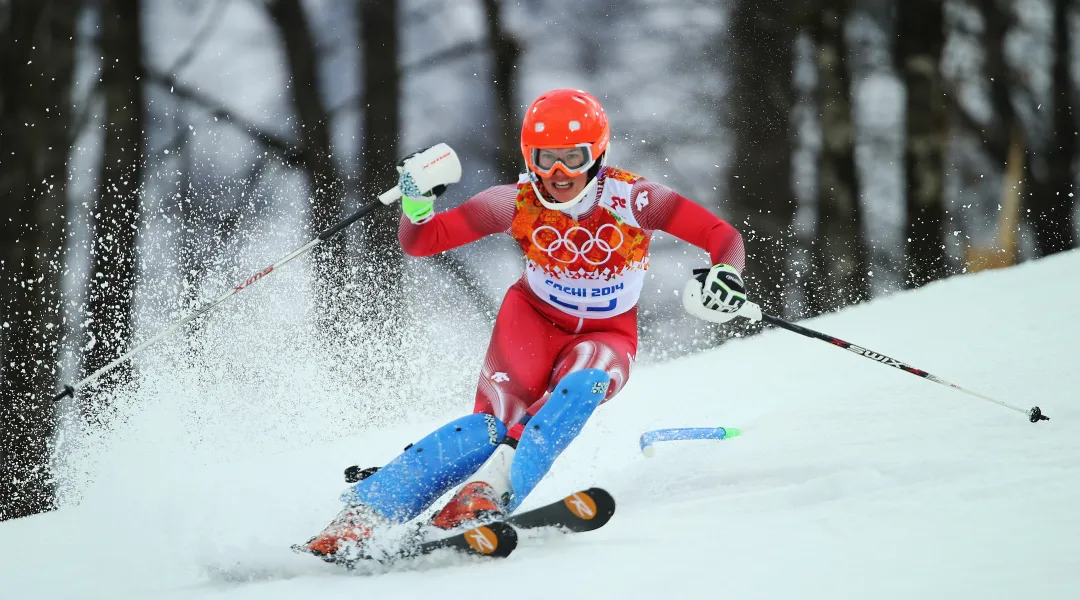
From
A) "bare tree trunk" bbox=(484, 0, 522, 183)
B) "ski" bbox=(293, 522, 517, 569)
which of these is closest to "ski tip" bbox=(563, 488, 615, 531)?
"ski" bbox=(293, 522, 517, 569)

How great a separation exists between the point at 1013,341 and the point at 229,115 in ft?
29.1

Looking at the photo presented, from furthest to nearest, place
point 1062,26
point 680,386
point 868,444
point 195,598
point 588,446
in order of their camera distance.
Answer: point 1062,26
point 680,386
point 588,446
point 868,444
point 195,598

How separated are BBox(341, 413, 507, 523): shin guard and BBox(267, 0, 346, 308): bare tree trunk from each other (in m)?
7.83

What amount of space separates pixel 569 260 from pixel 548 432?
692 mm

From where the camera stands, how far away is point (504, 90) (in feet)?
37.4

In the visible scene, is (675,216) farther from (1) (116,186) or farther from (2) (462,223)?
(1) (116,186)

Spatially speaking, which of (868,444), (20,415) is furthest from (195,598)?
(20,415)

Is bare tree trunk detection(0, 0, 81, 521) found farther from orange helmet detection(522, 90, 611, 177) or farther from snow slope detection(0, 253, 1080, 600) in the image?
orange helmet detection(522, 90, 611, 177)

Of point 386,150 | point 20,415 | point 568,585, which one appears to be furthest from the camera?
point 386,150

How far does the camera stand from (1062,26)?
42.1 feet

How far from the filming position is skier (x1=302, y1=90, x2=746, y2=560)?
117 inches

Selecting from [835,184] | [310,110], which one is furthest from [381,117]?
[835,184]

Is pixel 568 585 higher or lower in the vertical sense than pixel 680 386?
lower

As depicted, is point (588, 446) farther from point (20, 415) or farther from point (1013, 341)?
point (20, 415)
